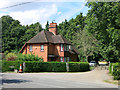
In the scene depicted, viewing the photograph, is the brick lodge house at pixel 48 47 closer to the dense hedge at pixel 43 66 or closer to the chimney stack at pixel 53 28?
the chimney stack at pixel 53 28

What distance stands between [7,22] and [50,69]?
157 feet

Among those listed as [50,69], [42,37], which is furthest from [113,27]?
[42,37]

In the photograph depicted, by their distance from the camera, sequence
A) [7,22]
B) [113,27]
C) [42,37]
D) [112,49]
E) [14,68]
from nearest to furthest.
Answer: [113,27] → [112,49] → [14,68] → [42,37] → [7,22]

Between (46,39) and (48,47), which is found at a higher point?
(46,39)

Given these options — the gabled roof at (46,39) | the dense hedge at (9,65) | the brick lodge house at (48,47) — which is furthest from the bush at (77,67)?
the gabled roof at (46,39)

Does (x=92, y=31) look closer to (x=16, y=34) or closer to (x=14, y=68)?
(x=14, y=68)

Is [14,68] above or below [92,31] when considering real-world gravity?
below

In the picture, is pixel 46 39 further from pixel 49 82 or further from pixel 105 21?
pixel 49 82

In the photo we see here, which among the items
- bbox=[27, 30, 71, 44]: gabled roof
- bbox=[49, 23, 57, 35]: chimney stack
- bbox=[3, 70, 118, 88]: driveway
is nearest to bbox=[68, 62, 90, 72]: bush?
bbox=[27, 30, 71, 44]: gabled roof

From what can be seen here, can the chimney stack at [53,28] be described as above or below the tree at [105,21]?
above

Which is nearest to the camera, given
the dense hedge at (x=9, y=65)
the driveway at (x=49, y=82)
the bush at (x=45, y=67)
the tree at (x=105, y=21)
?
the driveway at (x=49, y=82)

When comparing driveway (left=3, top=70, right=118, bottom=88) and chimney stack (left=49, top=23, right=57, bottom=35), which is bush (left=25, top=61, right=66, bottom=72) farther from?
chimney stack (left=49, top=23, right=57, bottom=35)

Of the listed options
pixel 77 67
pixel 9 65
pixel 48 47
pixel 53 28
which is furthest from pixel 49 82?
pixel 53 28

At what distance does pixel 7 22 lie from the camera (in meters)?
75.9
